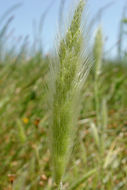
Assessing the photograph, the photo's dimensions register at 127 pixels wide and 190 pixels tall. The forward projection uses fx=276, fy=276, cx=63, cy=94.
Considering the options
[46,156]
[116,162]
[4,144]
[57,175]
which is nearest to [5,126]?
[4,144]

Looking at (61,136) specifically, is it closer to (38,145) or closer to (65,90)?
Answer: (65,90)

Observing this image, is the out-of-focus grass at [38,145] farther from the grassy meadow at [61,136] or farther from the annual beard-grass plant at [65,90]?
the annual beard-grass plant at [65,90]

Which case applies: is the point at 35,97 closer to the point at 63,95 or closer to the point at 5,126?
the point at 5,126

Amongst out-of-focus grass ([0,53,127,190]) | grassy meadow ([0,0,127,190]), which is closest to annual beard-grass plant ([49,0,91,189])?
grassy meadow ([0,0,127,190])

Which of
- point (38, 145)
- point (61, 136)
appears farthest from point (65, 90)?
point (38, 145)

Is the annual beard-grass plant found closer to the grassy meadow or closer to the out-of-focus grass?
the grassy meadow

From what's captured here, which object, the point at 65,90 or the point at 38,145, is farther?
the point at 38,145

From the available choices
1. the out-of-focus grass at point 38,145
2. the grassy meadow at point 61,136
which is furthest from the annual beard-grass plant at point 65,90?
the out-of-focus grass at point 38,145

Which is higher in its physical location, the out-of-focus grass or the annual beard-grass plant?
the annual beard-grass plant
